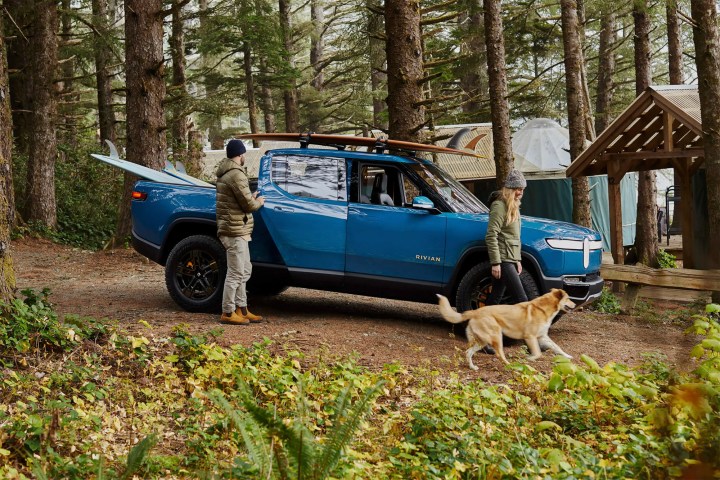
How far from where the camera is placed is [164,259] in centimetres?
1053

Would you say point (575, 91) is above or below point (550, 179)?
above

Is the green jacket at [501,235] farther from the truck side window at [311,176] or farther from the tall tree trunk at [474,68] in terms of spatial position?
the tall tree trunk at [474,68]

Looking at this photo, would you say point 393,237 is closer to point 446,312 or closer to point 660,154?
point 446,312

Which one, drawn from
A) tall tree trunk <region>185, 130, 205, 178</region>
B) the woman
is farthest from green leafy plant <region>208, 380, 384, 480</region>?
tall tree trunk <region>185, 130, 205, 178</region>

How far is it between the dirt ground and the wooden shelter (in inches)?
154

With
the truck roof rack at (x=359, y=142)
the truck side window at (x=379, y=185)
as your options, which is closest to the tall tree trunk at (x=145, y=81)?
the truck roof rack at (x=359, y=142)

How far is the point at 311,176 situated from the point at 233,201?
3.86 ft

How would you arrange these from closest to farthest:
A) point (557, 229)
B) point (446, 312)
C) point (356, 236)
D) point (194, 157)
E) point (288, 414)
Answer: point (288, 414) < point (446, 312) < point (557, 229) < point (356, 236) < point (194, 157)

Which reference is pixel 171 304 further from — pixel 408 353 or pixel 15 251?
pixel 15 251

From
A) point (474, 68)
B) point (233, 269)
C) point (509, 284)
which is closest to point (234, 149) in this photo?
point (233, 269)

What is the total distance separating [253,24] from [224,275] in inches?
726

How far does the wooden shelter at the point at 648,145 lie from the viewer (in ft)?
48.3

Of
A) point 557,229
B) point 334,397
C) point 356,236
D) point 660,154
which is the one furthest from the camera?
point 660,154

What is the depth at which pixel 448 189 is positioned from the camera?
10.1m
